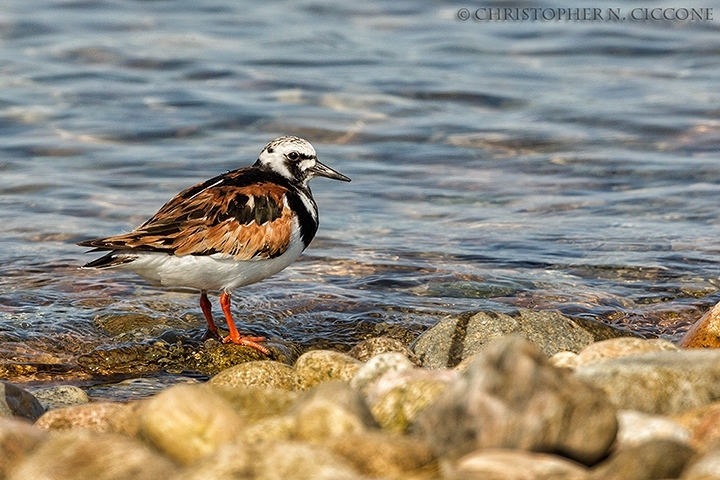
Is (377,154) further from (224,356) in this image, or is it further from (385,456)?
(385,456)

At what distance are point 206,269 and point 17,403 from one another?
1.90 m

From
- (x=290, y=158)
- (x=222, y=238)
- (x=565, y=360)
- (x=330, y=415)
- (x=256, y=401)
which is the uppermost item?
(x=290, y=158)

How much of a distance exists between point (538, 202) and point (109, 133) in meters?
4.92

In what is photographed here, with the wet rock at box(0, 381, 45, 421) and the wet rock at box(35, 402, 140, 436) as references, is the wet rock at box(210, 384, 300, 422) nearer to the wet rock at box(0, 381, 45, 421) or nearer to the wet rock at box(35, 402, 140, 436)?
the wet rock at box(35, 402, 140, 436)

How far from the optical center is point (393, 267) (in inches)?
335

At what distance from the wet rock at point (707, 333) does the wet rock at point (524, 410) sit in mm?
2803

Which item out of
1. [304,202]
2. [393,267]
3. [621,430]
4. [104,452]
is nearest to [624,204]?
[393,267]

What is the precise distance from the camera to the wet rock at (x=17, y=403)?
4.86 m

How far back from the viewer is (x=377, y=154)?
1174 centimetres

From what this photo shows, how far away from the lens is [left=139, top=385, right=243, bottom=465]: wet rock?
3.74 m

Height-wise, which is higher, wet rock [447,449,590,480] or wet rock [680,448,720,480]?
wet rock [447,449,590,480]

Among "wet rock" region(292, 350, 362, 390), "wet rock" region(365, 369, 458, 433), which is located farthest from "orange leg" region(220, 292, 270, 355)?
"wet rock" region(365, 369, 458, 433)

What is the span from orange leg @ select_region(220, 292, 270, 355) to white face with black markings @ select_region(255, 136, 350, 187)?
3.25 ft

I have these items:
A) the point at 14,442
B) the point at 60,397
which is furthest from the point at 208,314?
the point at 14,442
